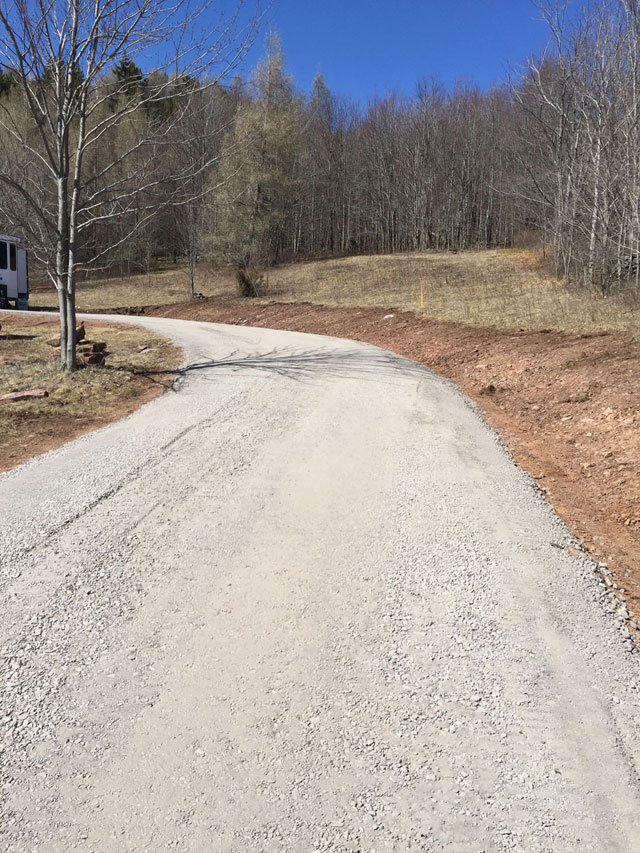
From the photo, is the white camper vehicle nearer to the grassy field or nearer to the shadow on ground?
the grassy field

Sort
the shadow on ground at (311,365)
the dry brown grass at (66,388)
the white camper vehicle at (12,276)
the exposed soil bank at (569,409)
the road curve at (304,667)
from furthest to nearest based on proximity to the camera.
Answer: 1. the white camper vehicle at (12,276)
2. the shadow on ground at (311,365)
3. the dry brown grass at (66,388)
4. the exposed soil bank at (569,409)
5. the road curve at (304,667)

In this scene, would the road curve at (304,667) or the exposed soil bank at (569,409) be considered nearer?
the road curve at (304,667)

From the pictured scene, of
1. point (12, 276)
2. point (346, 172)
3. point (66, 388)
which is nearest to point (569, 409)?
point (66, 388)

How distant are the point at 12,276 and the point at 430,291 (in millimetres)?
16999

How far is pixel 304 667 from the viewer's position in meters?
2.86

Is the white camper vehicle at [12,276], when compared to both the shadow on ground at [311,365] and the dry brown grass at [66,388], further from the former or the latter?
the shadow on ground at [311,365]

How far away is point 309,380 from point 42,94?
614 centimetres

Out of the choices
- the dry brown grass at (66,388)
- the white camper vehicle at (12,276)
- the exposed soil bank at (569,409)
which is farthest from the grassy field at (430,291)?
the dry brown grass at (66,388)

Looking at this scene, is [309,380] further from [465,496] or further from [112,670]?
[112,670]

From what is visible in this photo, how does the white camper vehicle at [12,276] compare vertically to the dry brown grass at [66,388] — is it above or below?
above

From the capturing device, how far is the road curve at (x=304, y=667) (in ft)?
6.85

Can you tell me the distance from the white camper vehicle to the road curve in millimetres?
20471

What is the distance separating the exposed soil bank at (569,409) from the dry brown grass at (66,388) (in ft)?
17.5

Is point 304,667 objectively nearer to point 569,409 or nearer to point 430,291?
point 569,409
